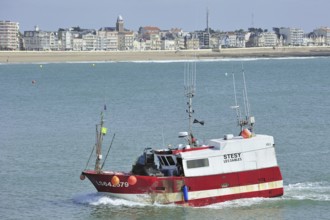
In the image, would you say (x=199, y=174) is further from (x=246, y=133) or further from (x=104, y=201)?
(x=104, y=201)

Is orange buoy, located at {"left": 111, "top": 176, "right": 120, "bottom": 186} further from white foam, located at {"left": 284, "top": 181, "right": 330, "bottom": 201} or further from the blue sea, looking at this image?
white foam, located at {"left": 284, "top": 181, "right": 330, "bottom": 201}

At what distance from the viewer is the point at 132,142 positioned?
4694 cm

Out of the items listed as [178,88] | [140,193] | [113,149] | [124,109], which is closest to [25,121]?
[124,109]

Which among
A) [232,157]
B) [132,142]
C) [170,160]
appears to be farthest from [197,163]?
[132,142]

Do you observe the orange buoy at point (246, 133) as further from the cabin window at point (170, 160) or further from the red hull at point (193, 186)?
the cabin window at point (170, 160)

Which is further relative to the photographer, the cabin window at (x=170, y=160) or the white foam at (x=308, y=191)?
the white foam at (x=308, y=191)

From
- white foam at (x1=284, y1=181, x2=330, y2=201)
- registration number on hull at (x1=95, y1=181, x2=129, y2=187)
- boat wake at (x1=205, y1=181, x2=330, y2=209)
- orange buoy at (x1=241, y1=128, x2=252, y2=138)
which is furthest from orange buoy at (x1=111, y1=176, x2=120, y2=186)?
white foam at (x1=284, y1=181, x2=330, y2=201)

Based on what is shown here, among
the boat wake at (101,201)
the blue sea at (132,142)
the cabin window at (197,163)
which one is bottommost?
the blue sea at (132,142)

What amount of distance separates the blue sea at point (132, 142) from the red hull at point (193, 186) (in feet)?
1.13

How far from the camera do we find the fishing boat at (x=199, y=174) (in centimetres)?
3212

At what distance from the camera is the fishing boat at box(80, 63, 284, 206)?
32125 millimetres

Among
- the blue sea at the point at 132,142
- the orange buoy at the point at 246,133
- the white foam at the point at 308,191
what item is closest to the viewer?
the blue sea at the point at 132,142

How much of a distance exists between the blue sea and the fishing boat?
403mm

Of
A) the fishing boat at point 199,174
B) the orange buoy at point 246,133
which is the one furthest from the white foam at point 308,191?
the orange buoy at point 246,133
